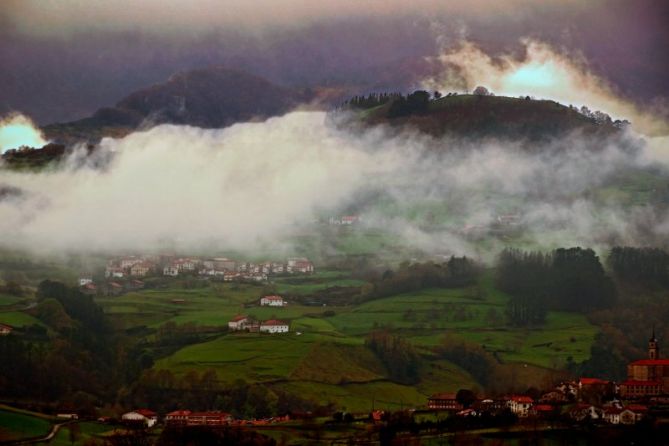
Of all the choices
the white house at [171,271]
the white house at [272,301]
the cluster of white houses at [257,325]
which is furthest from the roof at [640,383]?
the white house at [171,271]

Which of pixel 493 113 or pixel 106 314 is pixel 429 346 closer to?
pixel 106 314

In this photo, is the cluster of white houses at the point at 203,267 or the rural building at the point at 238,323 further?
the cluster of white houses at the point at 203,267

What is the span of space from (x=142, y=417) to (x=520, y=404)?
58.1ft

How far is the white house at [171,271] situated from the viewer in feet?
334

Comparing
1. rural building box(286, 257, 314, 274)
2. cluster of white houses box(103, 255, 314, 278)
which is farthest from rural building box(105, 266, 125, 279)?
rural building box(286, 257, 314, 274)

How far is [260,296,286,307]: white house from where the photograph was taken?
310ft

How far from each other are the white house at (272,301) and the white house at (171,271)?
9080mm

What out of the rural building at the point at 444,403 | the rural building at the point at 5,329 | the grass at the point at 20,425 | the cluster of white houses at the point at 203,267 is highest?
the cluster of white houses at the point at 203,267

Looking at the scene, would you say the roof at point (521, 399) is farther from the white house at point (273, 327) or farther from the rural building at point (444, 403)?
the white house at point (273, 327)

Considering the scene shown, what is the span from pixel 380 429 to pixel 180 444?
8.90 metres

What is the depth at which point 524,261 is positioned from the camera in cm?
10044

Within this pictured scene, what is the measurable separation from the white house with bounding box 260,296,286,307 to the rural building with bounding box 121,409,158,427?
20.9 meters

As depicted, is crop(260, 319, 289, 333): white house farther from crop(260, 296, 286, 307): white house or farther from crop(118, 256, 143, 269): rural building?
crop(118, 256, 143, 269): rural building

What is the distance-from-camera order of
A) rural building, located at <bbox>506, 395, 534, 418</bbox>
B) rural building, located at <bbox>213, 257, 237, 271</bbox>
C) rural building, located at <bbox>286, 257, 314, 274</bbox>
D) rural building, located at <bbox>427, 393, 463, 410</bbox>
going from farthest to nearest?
rural building, located at <bbox>213, 257, 237, 271</bbox>, rural building, located at <bbox>286, 257, 314, 274</bbox>, rural building, located at <bbox>427, 393, 463, 410</bbox>, rural building, located at <bbox>506, 395, 534, 418</bbox>
